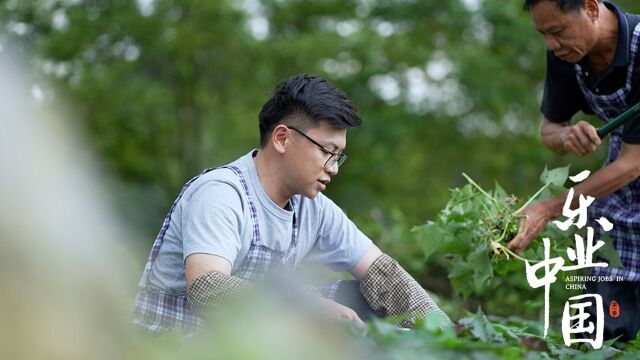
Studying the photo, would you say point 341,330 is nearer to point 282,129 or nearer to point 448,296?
point 282,129

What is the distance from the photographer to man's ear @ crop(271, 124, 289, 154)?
3.23 m

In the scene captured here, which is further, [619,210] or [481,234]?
[619,210]

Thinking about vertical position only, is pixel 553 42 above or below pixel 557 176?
above

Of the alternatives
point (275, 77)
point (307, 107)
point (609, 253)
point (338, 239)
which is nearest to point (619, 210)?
point (609, 253)

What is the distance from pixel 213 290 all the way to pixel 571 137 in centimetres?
175

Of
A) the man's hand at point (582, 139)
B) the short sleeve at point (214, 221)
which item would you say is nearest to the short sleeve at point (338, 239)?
the short sleeve at point (214, 221)

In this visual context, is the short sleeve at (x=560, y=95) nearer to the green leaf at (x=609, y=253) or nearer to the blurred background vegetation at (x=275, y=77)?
the green leaf at (x=609, y=253)

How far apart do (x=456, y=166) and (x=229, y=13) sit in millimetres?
4591

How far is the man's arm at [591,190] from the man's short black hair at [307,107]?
0.91 meters

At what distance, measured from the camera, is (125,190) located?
43.0 feet

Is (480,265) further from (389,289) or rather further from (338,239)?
(338,239)

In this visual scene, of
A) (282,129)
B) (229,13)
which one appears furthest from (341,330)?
(229,13)

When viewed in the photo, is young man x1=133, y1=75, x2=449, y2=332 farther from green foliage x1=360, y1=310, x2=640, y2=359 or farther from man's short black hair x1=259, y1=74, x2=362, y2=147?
green foliage x1=360, y1=310, x2=640, y2=359

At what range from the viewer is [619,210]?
400 centimetres
